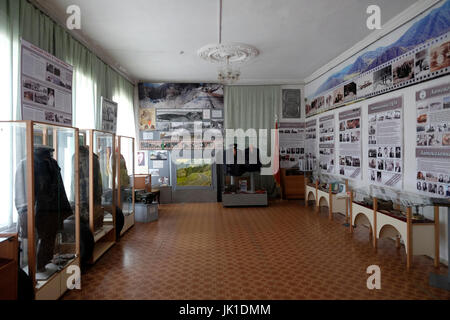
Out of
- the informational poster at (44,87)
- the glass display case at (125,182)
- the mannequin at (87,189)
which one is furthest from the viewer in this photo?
the glass display case at (125,182)

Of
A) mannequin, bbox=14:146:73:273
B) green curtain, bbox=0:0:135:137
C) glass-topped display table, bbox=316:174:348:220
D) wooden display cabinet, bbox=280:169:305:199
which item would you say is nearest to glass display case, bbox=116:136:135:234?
green curtain, bbox=0:0:135:137

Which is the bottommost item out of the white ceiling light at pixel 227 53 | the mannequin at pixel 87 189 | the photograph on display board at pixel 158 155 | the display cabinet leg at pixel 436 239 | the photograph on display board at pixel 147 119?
the display cabinet leg at pixel 436 239

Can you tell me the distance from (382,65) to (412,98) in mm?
952

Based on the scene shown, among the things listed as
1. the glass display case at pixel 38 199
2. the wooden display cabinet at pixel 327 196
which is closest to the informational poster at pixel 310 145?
the wooden display cabinet at pixel 327 196

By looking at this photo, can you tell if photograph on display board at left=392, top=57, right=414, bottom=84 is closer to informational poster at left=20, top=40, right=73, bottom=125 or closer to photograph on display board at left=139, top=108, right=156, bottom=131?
informational poster at left=20, top=40, right=73, bottom=125

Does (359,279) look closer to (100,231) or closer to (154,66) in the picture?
(100,231)

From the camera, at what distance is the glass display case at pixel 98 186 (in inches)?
139

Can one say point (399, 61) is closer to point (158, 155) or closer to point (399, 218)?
point (399, 218)

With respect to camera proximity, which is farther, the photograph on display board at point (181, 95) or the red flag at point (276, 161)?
the photograph on display board at point (181, 95)

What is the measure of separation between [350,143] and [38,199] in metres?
5.27

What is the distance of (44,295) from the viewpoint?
247 centimetres

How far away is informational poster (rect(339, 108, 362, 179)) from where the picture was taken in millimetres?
5516

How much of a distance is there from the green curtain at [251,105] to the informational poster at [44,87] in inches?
207

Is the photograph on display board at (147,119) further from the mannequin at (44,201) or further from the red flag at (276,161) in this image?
the mannequin at (44,201)
